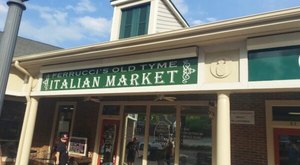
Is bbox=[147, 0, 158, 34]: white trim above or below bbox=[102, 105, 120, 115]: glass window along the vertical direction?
above

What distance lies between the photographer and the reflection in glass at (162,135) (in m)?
9.07

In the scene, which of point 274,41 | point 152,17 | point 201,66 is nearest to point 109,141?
point 152,17

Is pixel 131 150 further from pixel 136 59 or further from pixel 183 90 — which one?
pixel 183 90

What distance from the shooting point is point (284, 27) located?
4887 mm

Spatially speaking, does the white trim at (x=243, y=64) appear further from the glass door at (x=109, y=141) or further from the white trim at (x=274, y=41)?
the glass door at (x=109, y=141)

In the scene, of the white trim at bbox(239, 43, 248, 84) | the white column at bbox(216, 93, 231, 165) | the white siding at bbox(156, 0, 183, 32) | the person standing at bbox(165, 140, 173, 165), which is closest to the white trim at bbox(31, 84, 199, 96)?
the white column at bbox(216, 93, 231, 165)

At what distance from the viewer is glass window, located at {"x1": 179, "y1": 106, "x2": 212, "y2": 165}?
8.27 metres

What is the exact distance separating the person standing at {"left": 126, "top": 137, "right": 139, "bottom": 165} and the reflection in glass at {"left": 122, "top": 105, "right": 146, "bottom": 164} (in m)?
0.10

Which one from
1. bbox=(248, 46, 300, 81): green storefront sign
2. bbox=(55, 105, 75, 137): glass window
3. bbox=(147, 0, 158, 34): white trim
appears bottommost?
bbox=(55, 105, 75, 137): glass window

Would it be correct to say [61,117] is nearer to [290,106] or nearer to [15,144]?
[15,144]

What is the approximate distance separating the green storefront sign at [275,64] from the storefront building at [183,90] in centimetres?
2

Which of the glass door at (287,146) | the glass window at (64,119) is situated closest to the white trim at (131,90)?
the glass door at (287,146)

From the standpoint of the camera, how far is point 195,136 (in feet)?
27.9

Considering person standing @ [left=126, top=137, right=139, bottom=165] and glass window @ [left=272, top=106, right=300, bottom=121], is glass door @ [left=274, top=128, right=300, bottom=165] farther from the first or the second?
person standing @ [left=126, top=137, right=139, bottom=165]
